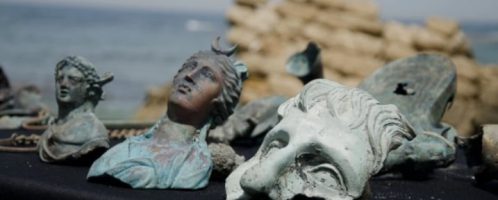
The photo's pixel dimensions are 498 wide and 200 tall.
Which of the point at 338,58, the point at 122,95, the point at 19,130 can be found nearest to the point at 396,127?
the point at 19,130

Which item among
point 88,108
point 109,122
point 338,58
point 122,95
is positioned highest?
point 88,108

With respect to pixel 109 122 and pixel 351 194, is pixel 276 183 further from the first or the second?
pixel 109 122

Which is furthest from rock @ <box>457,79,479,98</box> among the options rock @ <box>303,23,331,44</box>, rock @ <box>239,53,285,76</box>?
rock @ <box>239,53,285,76</box>

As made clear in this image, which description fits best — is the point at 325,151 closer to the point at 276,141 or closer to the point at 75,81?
the point at 276,141

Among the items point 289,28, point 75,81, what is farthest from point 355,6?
point 75,81

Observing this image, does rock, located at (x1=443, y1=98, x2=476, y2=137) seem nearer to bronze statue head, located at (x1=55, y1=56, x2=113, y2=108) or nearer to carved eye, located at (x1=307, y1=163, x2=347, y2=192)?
bronze statue head, located at (x1=55, y1=56, x2=113, y2=108)

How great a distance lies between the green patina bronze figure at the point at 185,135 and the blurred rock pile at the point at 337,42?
5196 millimetres

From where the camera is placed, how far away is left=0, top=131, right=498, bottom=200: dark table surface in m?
2.92

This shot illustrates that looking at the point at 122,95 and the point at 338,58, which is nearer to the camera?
the point at 338,58

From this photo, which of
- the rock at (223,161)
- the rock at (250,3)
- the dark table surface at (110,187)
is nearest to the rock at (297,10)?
the rock at (250,3)

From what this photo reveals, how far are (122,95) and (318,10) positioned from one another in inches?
228

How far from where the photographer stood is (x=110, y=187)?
3.00 meters

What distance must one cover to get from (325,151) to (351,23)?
6.93 meters

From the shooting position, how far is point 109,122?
15.4ft
